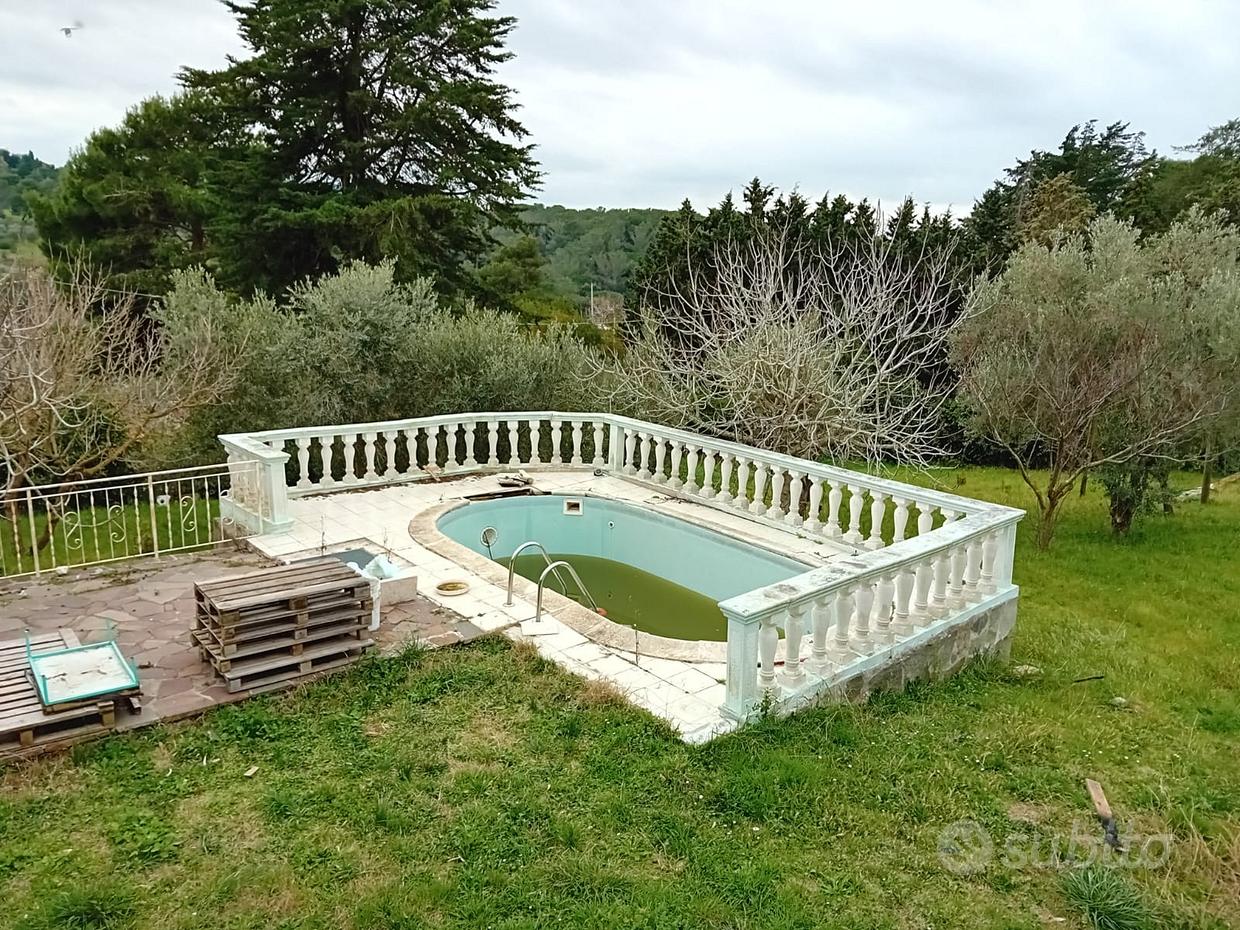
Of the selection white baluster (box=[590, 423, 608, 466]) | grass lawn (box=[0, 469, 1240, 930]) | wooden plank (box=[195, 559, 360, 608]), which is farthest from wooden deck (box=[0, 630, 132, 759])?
white baluster (box=[590, 423, 608, 466])

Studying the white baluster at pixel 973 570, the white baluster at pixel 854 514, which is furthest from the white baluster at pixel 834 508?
the white baluster at pixel 973 570

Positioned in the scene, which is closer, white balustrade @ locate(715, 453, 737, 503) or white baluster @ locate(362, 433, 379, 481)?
white balustrade @ locate(715, 453, 737, 503)

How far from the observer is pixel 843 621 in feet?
17.4

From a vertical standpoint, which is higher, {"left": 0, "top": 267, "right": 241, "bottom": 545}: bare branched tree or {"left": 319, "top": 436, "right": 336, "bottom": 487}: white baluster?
{"left": 0, "top": 267, "right": 241, "bottom": 545}: bare branched tree

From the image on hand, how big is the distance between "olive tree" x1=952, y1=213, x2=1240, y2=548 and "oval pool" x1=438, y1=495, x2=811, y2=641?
4577 millimetres

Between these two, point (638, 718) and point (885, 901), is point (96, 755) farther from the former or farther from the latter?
point (885, 901)

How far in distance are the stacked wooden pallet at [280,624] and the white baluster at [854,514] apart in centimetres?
484

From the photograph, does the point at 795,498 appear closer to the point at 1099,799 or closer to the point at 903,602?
the point at 903,602

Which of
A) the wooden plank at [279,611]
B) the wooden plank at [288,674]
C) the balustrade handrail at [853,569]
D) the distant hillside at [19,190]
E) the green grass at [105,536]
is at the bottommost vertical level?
the green grass at [105,536]

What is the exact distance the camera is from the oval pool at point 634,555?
8.50 m

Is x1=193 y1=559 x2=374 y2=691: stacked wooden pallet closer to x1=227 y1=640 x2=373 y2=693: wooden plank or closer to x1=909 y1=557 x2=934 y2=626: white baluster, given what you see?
x1=227 y1=640 x2=373 y2=693: wooden plank

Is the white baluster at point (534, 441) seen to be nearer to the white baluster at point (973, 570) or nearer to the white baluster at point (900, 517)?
the white baluster at point (900, 517)

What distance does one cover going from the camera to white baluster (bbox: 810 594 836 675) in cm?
515

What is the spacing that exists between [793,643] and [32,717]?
14.2 feet
